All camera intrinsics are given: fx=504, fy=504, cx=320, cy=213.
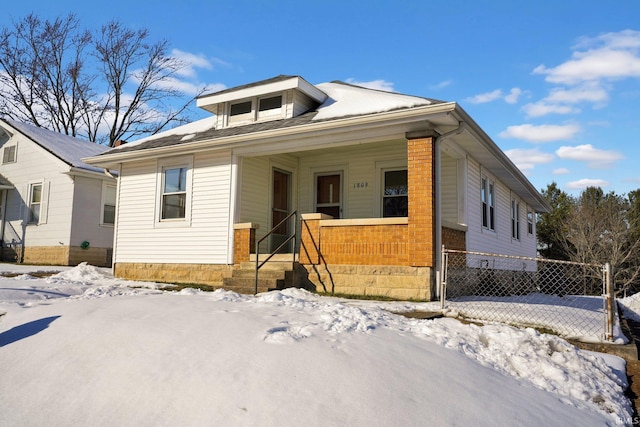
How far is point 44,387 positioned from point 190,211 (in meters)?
8.96

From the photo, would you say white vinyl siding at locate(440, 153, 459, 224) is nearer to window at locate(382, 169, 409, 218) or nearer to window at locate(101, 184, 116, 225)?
window at locate(382, 169, 409, 218)

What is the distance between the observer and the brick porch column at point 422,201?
934 cm

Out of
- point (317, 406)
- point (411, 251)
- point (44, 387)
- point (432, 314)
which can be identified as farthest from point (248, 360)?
point (411, 251)

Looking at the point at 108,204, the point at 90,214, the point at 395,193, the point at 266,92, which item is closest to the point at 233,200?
the point at 266,92

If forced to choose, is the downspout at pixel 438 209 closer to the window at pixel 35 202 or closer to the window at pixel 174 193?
the window at pixel 174 193

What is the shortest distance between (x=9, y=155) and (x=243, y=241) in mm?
14265

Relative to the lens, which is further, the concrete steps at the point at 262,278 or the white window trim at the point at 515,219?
the white window trim at the point at 515,219

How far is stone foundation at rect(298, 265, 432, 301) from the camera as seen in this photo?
9336mm

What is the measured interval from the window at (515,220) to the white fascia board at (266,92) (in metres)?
8.22

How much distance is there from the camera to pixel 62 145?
20.3 meters

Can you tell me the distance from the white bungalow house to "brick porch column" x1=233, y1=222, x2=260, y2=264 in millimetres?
30

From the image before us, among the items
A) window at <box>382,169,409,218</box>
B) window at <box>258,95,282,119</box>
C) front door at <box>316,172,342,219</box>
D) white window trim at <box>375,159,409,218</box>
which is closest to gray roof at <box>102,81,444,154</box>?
window at <box>258,95,282,119</box>

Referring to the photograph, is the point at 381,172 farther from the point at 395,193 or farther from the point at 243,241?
the point at 243,241

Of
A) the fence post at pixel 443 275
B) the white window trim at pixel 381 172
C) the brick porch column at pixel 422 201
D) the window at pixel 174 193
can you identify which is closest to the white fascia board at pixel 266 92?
the window at pixel 174 193
